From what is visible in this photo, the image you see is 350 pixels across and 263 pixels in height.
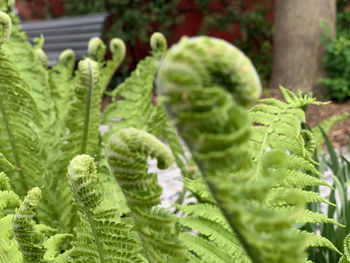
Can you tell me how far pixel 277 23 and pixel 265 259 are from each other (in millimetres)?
5776

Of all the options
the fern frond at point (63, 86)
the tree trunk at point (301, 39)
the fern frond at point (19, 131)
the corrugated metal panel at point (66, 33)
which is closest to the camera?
the fern frond at point (19, 131)

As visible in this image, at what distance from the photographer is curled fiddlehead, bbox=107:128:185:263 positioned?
0.43 metres

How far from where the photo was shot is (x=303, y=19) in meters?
5.54

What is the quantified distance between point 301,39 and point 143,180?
5601 mm

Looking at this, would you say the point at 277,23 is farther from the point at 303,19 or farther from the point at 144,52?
the point at 144,52

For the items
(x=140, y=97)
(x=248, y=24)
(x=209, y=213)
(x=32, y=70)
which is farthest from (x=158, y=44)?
(x=248, y=24)

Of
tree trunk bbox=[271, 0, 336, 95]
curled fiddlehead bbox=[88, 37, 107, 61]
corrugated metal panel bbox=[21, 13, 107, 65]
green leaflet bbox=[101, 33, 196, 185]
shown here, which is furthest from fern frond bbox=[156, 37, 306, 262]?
→ tree trunk bbox=[271, 0, 336, 95]

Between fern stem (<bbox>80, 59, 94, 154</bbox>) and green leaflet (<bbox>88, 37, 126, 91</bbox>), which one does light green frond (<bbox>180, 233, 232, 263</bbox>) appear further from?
green leaflet (<bbox>88, 37, 126, 91</bbox>)

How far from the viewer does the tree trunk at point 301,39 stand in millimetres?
5512

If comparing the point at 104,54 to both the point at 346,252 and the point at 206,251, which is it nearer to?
the point at 206,251

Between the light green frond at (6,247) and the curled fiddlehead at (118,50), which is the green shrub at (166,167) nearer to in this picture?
the light green frond at (6,247)

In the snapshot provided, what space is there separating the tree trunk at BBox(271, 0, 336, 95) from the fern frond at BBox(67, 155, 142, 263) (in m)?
5.03

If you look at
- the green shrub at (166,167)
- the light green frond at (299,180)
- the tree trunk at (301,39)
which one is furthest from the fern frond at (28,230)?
the tree trunk at (301,39)

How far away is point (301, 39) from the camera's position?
5.63 m
